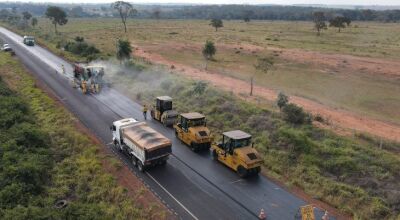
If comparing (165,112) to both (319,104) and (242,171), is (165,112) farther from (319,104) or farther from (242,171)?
(319,104)

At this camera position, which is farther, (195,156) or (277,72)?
(277,72)

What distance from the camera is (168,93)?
4484 cm

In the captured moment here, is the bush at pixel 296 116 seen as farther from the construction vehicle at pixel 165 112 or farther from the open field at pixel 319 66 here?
the construction vehicle at pixel 165 112

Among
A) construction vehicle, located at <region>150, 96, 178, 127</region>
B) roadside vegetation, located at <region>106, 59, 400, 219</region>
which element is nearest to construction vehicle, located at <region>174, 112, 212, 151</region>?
construction vehicle, located at <region>150, 96, 178, 127</region>

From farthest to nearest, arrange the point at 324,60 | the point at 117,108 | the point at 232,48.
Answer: the point at 232,48
the point at 324,60
the point at 117,108

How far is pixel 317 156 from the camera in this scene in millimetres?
25953

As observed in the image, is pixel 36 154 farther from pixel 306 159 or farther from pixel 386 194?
pixel 386 194

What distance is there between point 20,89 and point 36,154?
951 inches

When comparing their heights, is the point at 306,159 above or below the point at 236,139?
below

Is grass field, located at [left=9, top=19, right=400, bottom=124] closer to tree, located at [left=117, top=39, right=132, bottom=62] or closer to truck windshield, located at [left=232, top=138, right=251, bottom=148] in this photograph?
tree, located at [left=117, top=39, right=132, bottom=62]

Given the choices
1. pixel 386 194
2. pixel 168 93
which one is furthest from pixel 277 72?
pixel 386 194

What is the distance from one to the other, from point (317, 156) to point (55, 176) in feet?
58.6

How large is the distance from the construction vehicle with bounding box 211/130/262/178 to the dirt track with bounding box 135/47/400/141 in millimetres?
10928

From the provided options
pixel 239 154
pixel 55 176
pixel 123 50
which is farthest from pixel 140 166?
pixel 123 50
